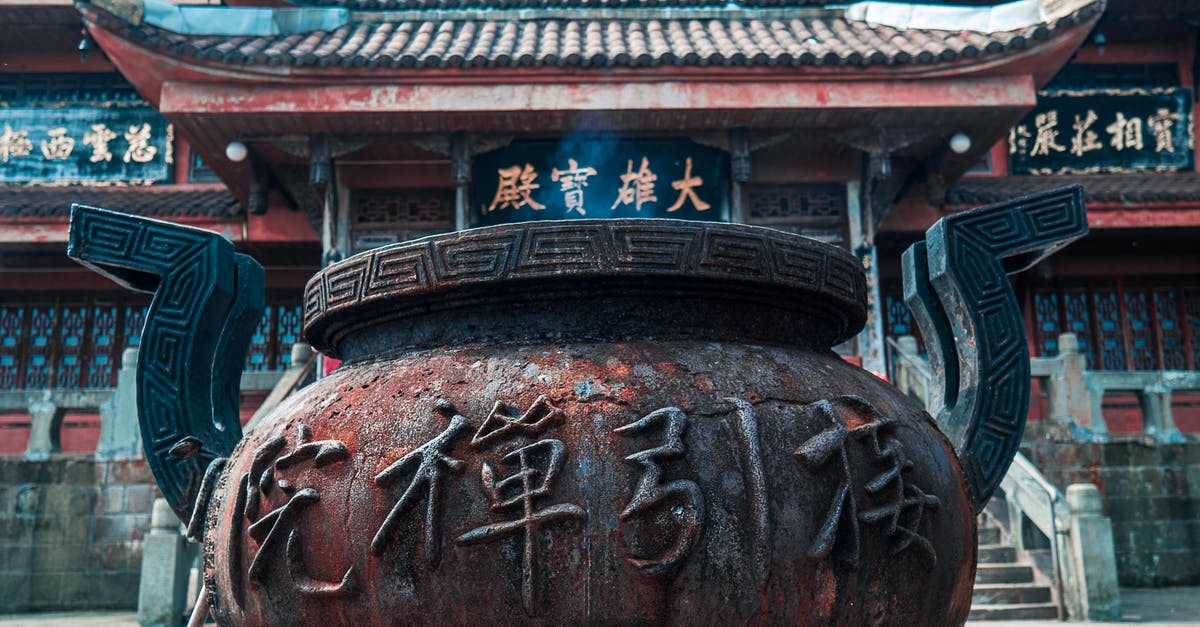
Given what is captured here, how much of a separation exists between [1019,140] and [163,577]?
913cm

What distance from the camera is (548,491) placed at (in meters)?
1.40

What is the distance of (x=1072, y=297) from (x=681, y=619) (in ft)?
33.0

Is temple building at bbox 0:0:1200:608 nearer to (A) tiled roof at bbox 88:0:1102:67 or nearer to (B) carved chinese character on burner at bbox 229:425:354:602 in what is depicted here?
(A) tiled roof at bbox 88:0:1102:67

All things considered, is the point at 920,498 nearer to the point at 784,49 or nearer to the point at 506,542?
the point at 506,542

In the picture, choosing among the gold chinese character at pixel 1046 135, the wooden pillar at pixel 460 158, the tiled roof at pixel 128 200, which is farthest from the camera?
the gold chinese character at pixel 1046 135

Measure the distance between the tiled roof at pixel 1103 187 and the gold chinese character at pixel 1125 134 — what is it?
13.4 inches

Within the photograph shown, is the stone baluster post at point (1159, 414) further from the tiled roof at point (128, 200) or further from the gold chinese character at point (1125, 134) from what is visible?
the tiled roof at point (128, 200)

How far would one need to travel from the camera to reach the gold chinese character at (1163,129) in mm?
9961

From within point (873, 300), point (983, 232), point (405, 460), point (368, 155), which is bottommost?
point (405, 460)

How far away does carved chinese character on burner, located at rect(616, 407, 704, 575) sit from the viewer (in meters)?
1.37

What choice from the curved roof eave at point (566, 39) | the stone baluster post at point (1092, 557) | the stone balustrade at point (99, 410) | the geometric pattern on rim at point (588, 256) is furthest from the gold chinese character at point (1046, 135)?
the geometric pattern on rim at point (588, 256)

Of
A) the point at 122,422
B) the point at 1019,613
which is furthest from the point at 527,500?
the point at 122,422

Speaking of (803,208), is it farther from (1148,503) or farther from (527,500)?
(527,500)

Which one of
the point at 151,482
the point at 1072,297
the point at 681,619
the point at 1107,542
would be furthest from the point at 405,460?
the point at 1072,297
